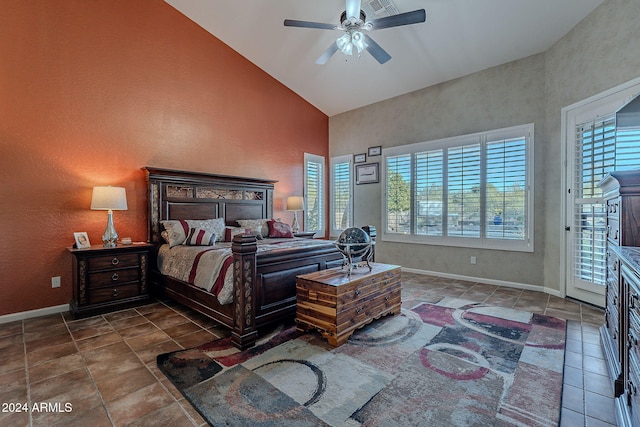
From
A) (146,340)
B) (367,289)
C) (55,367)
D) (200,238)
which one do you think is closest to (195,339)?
(146,340)

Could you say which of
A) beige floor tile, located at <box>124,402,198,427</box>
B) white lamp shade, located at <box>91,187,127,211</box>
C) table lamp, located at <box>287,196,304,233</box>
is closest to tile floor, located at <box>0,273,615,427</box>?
beige floor tile, located at <box>124,402,198,427</box>

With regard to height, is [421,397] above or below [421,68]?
below

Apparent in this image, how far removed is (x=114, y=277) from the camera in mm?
3475

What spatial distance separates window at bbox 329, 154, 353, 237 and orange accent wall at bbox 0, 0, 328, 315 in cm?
227

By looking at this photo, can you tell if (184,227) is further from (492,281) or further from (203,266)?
(492,281)

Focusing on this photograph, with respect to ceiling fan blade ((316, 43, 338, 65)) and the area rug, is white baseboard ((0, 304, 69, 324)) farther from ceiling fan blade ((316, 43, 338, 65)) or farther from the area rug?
ceiling fan blade ((316, 43, 338, 65))

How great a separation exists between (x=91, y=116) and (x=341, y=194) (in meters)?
4.50

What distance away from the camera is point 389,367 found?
85.0 inches

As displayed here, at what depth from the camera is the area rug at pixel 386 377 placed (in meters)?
1.67

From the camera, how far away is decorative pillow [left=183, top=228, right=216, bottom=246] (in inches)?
144

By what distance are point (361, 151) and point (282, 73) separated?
7.15 ft

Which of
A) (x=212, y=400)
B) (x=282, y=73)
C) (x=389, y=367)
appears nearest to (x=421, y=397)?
(x=389, y=367)

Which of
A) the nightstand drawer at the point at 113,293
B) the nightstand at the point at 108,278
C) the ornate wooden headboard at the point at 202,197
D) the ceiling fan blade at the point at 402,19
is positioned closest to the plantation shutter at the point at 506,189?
the ceiling fan blade at the point at 402,19

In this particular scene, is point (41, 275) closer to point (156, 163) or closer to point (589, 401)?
point (156, 163)
